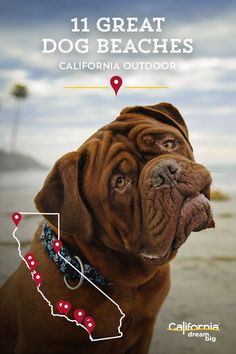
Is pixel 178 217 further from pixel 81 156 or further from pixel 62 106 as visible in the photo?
pixel 62 106

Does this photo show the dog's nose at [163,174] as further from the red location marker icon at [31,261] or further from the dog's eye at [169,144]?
the red location marker icon at [31,261]

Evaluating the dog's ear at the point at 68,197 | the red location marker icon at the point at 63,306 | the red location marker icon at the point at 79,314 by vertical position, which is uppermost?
the dog's ear at the point at 68,197

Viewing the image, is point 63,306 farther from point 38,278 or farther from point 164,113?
point 164,113

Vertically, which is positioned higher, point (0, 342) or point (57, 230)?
point (57, 230)

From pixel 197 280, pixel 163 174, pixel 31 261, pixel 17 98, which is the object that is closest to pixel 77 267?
pixel 31 261

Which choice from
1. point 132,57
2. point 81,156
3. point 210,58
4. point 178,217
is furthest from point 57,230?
point 210,58

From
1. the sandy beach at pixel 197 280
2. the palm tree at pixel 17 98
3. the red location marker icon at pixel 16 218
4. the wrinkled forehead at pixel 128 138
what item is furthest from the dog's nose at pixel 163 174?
the palm tree at pixel 17 98
